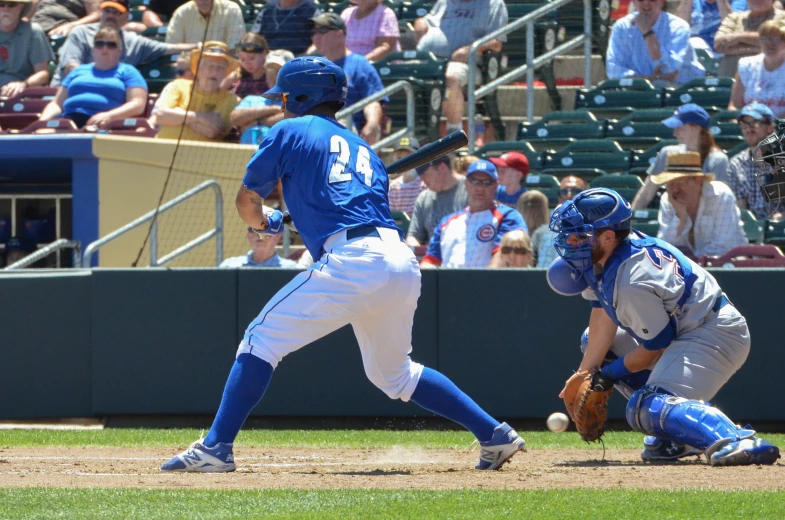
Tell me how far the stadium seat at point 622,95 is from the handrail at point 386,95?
5.39 feet

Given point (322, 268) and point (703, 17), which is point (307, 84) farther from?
point (703, 17)

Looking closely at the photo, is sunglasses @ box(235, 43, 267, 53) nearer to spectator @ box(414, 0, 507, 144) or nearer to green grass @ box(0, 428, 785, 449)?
spectator @ box(414, 0, 507, 144)

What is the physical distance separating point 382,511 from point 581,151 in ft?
22.2

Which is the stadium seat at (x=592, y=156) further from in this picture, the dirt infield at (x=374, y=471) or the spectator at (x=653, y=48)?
the dirt infield at (x=374, y=471)

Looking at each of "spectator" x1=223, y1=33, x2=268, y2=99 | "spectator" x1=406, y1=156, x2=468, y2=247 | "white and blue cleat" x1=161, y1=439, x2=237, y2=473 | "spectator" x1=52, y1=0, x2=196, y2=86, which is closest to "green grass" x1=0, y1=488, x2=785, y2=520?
"white and blue cleat" x1=161, y1=439, x2=237, y2=473

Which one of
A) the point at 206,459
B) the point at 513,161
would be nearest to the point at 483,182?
the point at 513,161

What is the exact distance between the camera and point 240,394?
516cm

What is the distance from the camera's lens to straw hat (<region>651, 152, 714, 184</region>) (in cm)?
860

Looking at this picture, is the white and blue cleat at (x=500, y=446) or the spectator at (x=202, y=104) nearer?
the white and blue cleat at (x=500, y=446)

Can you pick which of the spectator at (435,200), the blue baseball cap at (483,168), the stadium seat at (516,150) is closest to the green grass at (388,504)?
the blue baseball cap at (483,168)

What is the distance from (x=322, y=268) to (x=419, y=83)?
637 centimetres

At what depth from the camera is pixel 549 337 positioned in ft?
27.2

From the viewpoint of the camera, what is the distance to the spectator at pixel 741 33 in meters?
10.9

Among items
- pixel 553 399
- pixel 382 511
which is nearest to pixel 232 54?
pixel 553 399
